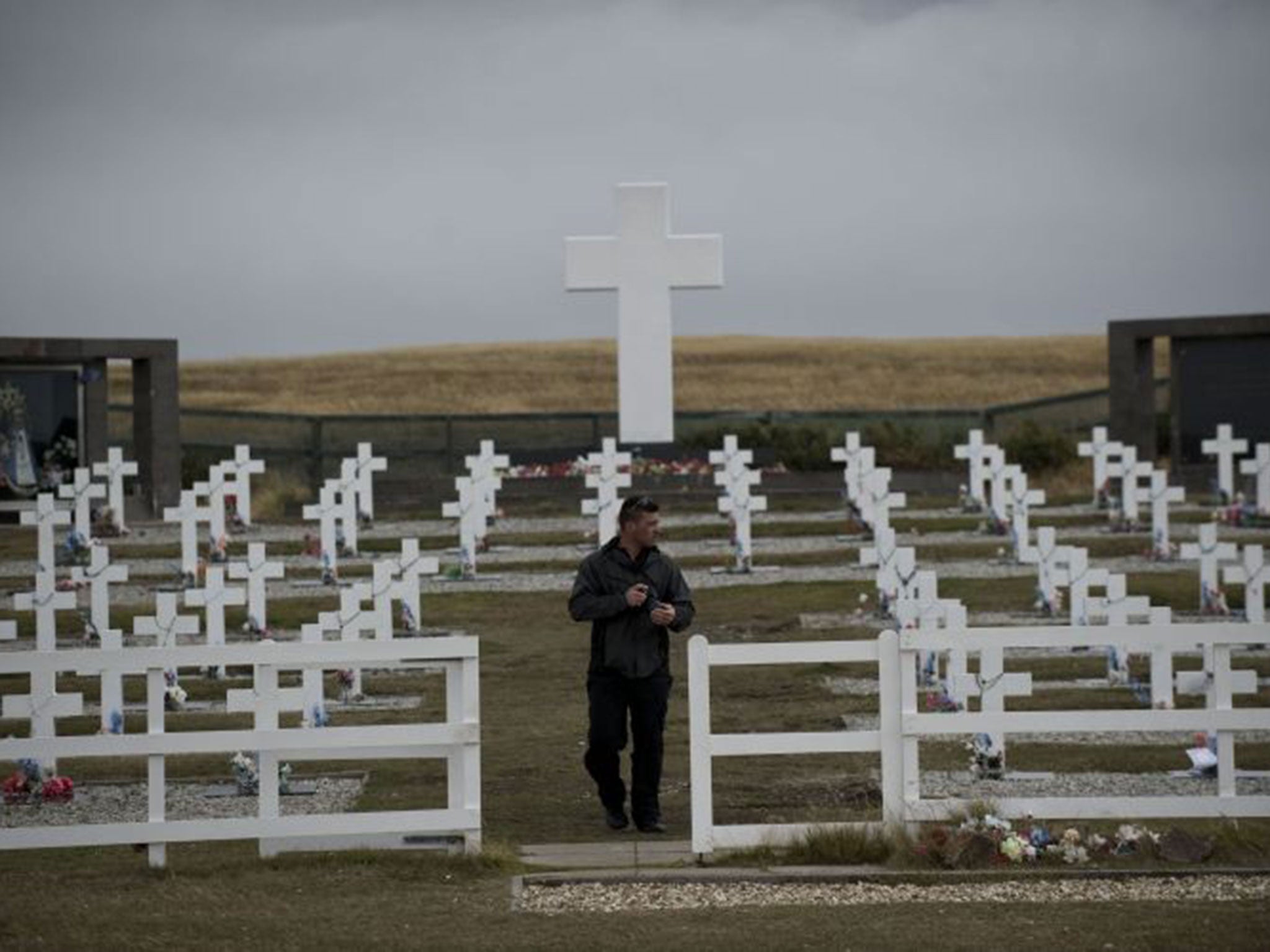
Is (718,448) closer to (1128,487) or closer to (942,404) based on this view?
(1128,487)

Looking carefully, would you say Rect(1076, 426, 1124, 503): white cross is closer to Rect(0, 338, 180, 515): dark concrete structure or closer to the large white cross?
Rect(0, 338, 180, 515): dark concrete structure

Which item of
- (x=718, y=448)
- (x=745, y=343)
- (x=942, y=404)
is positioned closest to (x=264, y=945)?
(x=718, y=448)

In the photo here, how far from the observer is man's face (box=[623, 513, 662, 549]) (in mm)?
14055

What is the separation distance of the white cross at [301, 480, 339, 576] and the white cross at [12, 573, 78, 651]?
9.18 m

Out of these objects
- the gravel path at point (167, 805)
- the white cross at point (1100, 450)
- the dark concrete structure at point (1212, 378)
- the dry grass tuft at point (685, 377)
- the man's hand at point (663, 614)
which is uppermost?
the dry grass tuft at point (685, 377)

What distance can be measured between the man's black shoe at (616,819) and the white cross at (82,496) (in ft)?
61.3

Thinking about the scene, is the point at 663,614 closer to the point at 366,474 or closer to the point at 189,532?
the point at 189,532

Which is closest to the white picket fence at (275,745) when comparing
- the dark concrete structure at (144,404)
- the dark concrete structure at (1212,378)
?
the dark concrete structure at (144,404)

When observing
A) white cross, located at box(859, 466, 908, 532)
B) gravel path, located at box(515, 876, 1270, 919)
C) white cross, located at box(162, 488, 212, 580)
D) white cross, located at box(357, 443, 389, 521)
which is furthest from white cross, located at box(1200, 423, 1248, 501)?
gravel path, located at box(515, 876, 1270, 919)

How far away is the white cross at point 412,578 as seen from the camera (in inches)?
958

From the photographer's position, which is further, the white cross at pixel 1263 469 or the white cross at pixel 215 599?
the white cross at pixel 1263 469

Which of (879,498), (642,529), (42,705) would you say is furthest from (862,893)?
(879,498)

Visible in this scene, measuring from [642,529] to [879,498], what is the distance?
1739cm

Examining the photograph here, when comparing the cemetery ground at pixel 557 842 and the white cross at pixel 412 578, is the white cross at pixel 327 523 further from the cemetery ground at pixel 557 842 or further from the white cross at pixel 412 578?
the white cross at pixel 412 578
